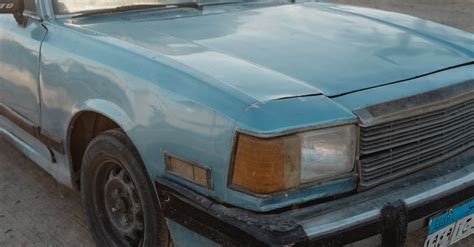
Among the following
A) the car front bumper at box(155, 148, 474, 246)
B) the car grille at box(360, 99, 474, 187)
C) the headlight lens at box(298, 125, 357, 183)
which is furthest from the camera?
the car grille at box(360, 99, 474, 187)

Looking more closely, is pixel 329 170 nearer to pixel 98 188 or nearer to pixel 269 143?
pixel 269 143

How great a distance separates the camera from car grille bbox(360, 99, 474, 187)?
77.9 inches

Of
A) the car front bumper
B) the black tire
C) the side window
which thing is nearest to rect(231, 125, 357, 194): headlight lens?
the car front bumper

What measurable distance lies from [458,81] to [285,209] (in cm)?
99

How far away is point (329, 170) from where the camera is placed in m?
1.94

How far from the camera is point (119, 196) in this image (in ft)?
8.43

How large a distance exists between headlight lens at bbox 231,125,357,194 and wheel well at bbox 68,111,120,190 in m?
0.90

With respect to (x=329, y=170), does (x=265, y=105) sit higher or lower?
higher

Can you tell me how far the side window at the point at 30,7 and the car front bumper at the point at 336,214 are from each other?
1.49 metres

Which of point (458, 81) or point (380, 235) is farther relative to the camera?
point (458, 81)

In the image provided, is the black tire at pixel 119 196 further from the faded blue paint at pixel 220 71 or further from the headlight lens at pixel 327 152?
the headlight lens at pixel 327 152

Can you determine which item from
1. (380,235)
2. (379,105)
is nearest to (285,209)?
(380,235)

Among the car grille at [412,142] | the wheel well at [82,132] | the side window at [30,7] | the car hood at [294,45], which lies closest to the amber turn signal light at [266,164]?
the car hood at [294,45]

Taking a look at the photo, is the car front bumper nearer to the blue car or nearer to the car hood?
the blue car
